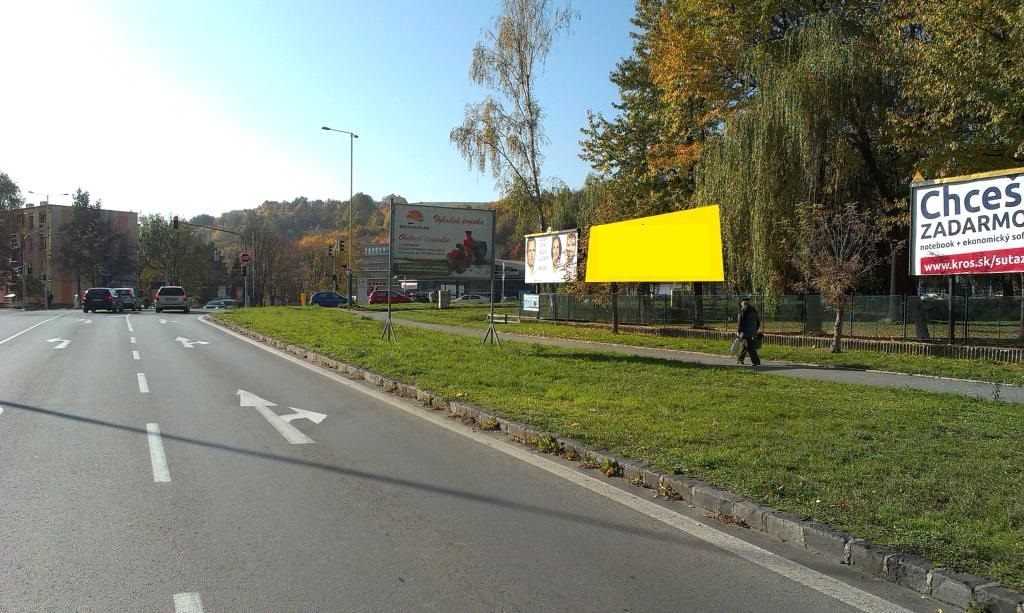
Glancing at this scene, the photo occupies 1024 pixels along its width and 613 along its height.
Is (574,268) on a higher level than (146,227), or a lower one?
lower

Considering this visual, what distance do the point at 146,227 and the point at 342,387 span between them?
280ft

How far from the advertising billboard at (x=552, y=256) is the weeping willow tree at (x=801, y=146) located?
5.37m

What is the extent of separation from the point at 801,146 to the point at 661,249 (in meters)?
5.99

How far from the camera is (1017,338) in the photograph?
17.6m

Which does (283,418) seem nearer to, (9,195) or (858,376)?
(858,376)

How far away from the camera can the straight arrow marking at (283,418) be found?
8.82m

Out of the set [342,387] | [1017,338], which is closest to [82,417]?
[342,387]

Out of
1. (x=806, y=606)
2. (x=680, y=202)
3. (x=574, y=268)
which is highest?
(x=680, y=202)

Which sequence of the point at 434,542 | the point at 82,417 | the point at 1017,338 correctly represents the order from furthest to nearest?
the point at 1017,338
the point at 82,417
the point at 434,542

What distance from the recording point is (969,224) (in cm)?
1653

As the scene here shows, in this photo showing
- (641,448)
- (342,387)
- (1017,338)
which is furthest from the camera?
(1017,338)

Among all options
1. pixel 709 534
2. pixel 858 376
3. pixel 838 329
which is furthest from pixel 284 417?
pixel 838 329

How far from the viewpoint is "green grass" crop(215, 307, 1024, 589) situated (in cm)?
513

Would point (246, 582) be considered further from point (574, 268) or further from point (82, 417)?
point (574, 268)
